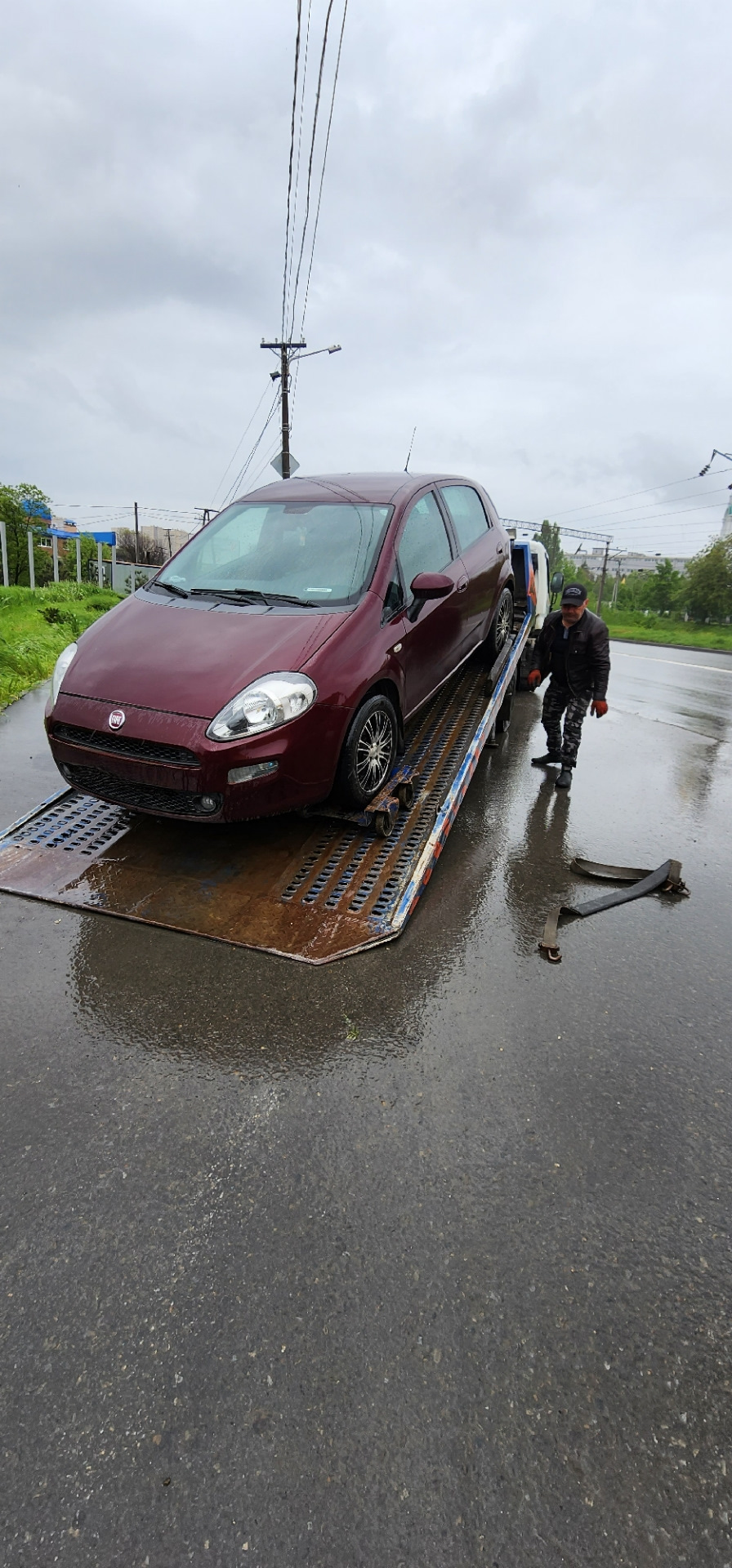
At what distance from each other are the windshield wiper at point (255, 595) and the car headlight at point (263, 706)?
0.66 m

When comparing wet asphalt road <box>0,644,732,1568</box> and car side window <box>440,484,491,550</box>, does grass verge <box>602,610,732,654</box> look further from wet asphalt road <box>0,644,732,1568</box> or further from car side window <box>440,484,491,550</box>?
wet asphalt road <box>0,644,732,1568</box>

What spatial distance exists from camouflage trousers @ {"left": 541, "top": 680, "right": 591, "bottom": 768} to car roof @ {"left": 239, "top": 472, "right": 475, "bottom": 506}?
1.97 metres

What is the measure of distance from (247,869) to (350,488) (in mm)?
2546

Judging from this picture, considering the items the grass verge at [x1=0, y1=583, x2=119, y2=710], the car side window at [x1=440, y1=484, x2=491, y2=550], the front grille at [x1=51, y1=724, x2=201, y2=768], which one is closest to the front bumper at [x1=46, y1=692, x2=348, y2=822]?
the front grille at [x1=51, y1=724, x2=201, y2=768]

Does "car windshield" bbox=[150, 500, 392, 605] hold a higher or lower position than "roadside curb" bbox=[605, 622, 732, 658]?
higher

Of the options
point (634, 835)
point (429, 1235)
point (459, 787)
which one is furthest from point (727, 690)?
point (429, 1235)

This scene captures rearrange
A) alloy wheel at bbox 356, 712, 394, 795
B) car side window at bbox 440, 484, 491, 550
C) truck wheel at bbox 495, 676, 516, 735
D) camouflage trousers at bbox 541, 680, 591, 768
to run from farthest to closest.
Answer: truck wheel at bbox 495, 676, 516, 735, camouflage trousers at bbox 541, 680, 591, 768, car side window at bbox 440, 484, 491, 550, alloy wheel at bbox 356, 712, 394, 795

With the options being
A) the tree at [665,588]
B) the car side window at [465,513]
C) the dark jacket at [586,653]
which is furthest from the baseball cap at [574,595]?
the tree at [665,588]

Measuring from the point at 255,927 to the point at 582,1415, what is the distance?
6.84 ft

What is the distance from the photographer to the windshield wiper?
3.89m

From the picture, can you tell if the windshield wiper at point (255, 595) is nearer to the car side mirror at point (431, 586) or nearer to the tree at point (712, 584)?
the car side mirror at point (431, 586)

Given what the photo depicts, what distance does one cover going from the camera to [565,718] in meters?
6.24

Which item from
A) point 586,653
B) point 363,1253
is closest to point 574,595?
point 586,653

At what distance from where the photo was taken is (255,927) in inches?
132
